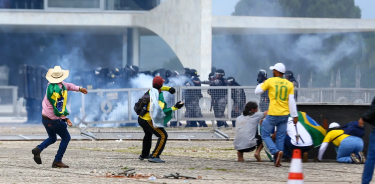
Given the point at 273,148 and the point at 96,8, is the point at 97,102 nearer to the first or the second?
the point at 273,148

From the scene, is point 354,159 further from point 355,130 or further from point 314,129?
point 314,129

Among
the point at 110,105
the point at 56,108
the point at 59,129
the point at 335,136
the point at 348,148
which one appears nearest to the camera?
the point at 56,108

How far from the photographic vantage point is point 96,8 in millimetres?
35156

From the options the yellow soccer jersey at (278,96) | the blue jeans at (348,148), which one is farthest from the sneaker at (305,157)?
the yellow soccer jersey at (278,96)

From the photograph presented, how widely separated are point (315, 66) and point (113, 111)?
942 inches

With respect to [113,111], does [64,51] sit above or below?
above

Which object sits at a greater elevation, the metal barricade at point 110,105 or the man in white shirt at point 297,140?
the metal barricade at point 110,105

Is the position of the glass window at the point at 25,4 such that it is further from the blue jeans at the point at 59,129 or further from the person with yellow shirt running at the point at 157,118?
the blue jeans at the point at 59,129

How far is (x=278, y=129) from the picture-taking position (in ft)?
32.6

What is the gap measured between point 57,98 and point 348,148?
4562 millimetres

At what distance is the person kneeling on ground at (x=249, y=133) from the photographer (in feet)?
34.9

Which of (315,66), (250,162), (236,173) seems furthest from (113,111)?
(315,66)

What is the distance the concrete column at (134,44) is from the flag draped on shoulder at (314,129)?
2545 cm

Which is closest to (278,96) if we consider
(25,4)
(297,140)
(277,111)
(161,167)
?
(277,111)
